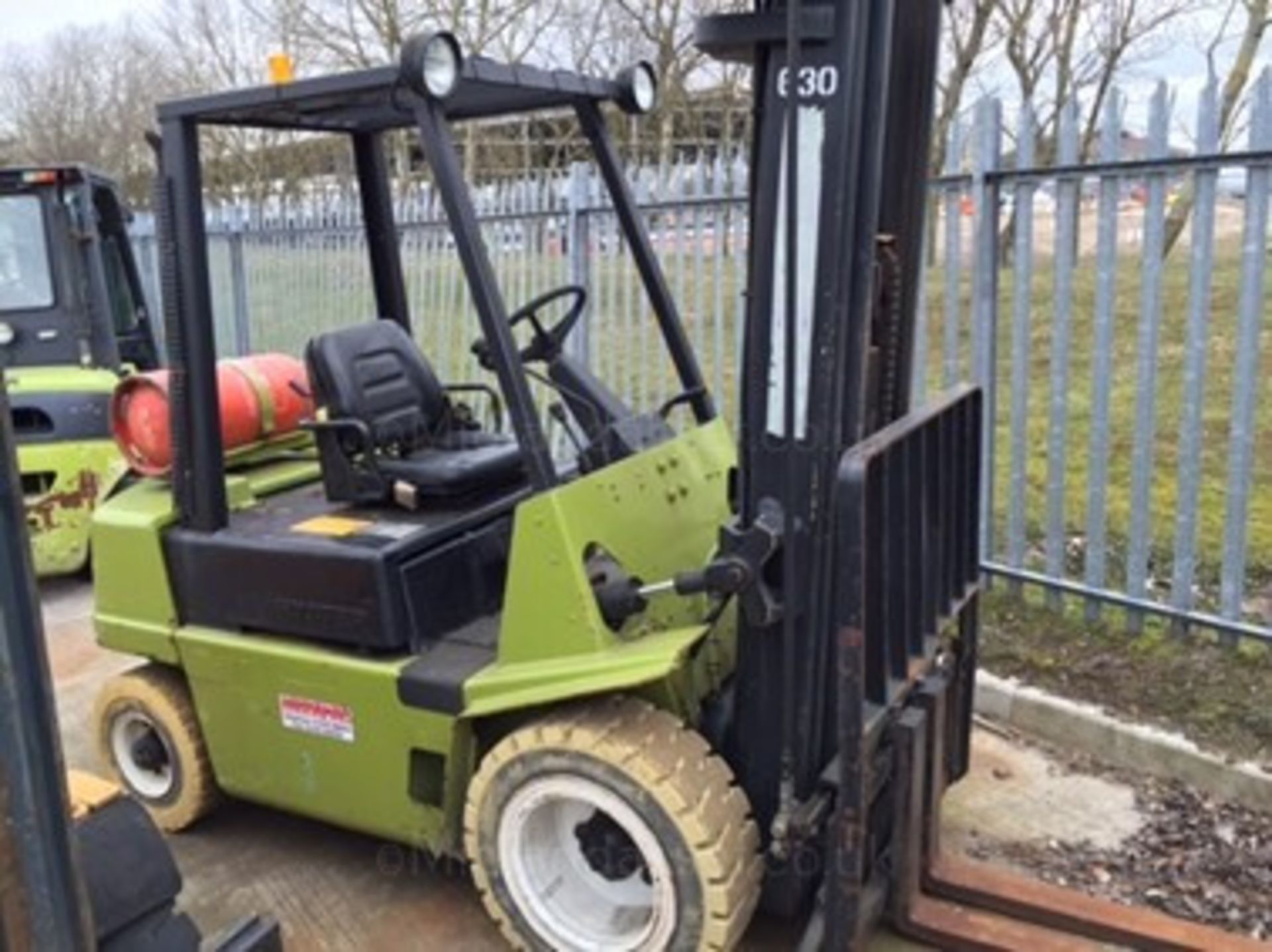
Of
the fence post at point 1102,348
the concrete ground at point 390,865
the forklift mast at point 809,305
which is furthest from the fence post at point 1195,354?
the forklift mast at point 809,305

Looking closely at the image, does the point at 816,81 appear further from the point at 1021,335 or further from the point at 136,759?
the point at 136,759

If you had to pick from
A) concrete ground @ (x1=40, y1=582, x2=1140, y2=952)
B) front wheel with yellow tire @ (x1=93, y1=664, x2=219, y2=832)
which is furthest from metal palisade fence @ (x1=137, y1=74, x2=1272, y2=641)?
front wheel with yellow tire @ (x1=93, y1=664, x2=219, y2=832)

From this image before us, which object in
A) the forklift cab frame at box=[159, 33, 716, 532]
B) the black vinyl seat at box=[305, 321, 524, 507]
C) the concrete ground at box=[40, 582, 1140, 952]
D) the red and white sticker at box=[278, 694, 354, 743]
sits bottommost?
the concrete ground at box=[40, 582, 1140, 952]

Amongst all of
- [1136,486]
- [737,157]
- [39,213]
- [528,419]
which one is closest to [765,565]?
[528,419]

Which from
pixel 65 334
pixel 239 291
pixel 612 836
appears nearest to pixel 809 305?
pixel 612 836

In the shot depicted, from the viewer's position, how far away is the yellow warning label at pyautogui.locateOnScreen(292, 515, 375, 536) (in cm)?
339

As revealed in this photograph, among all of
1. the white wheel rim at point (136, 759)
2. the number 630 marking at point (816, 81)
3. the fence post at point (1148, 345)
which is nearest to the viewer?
the number 630 marking at point (816, 81)

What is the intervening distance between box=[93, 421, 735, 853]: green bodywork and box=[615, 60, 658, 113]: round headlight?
37.1 inches

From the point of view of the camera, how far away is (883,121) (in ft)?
8.71

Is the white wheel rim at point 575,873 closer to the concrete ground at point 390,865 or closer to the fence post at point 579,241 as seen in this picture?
the concrete ground at point 390,865

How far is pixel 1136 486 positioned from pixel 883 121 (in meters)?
2.27

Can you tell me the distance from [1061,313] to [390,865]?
306 cm

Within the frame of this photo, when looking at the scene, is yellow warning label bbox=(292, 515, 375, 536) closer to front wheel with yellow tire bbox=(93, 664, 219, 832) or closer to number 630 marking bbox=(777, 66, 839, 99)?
front wheel with yellow tire bbox=(93, 664, 219, 832)

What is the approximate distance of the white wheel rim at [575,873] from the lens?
2.88 m
